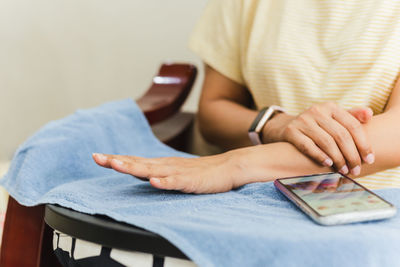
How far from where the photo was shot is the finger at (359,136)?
63 cm

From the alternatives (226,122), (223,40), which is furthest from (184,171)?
(223,40)

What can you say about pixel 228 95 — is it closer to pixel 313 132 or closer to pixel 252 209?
pixel 313 132

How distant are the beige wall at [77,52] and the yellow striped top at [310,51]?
480 mm

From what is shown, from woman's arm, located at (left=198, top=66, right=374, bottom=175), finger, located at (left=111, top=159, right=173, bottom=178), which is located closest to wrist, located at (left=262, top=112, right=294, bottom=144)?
woman's arm, located at (left=198, top=66, right=374, bottom=175)

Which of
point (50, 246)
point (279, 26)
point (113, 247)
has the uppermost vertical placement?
point (279, 26)

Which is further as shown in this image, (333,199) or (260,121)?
(260,121)

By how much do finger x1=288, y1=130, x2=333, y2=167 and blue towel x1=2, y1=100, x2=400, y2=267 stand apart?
3.7 inches

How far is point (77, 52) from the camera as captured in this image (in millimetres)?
1497

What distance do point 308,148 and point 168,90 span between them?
0.54 m

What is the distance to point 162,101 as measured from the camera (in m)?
1.07

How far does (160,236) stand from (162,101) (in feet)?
2.14

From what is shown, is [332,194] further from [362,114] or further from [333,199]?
[362,114]

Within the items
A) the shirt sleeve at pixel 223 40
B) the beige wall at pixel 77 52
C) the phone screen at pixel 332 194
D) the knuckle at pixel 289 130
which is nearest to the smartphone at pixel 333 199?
the phone screen at pixel 332 194

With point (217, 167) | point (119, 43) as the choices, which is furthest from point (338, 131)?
point (119, 43)
